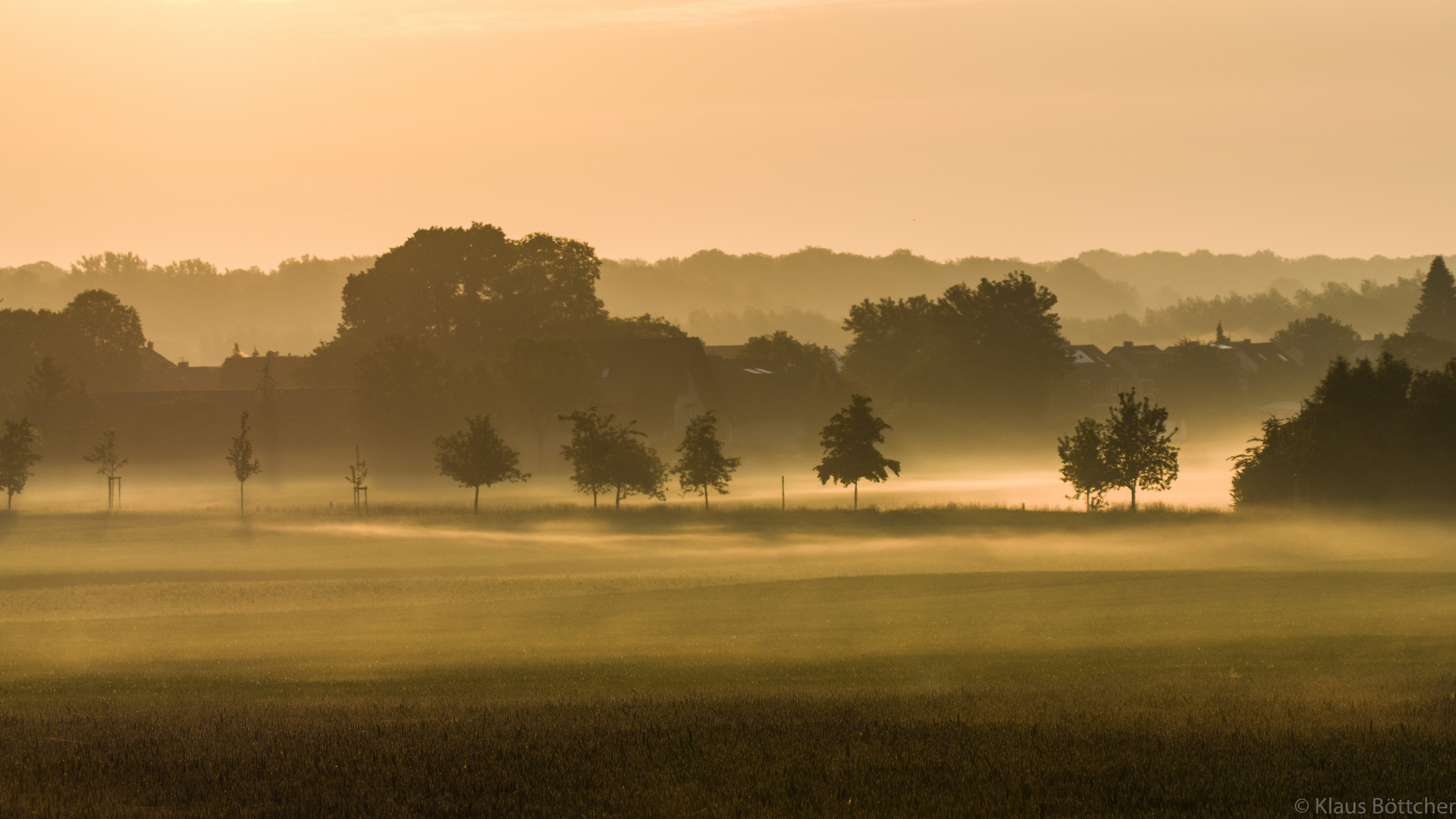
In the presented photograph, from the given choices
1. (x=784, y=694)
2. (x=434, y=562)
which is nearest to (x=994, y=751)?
(x=784, y=694)

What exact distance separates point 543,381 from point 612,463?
32.4 metres

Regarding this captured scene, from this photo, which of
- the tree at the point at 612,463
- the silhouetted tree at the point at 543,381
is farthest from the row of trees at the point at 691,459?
the silhouetted tree at the point at 543,381

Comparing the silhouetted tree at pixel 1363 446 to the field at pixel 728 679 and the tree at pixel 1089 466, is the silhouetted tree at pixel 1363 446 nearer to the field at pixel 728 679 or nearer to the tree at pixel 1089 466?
the tree at pixel 1089 466

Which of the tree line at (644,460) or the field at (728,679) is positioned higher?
the tree line at (644,460)

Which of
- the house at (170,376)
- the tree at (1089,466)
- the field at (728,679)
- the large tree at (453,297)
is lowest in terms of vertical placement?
the field at (728,679)

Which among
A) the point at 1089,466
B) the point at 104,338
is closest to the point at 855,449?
the point at 1089,466

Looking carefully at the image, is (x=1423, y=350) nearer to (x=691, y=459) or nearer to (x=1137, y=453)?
(x=1137, y=453)

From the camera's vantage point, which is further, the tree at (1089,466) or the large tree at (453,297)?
the large tree at (453,297)

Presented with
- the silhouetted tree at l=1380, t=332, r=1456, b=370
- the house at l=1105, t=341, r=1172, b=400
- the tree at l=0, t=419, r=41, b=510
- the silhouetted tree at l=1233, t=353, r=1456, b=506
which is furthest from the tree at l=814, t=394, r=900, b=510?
the house at l=1105, t=341, r=1172, b=400

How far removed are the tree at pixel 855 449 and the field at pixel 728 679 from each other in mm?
14330

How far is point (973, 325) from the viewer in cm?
10969

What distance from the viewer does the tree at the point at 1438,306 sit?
454 feet

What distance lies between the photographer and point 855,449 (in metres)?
56.4

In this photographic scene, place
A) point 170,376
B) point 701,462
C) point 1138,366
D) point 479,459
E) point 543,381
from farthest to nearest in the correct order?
point 1138,366 → point 170,376 → point 543,381 → point 479,459 → point 701,462
